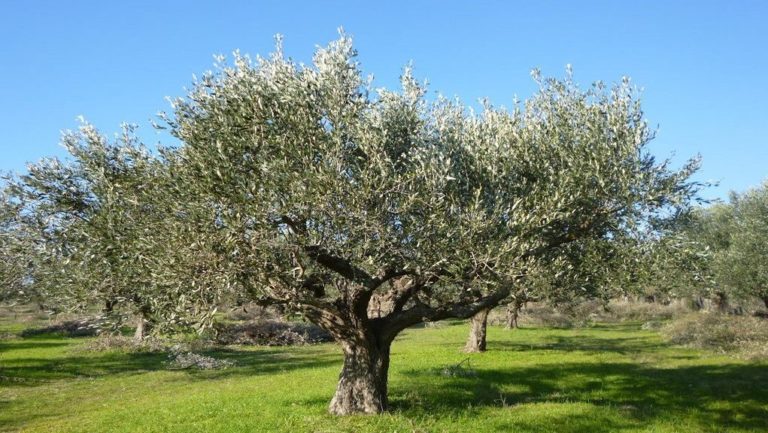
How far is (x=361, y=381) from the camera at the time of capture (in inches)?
826

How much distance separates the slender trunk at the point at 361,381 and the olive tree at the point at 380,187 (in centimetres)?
5

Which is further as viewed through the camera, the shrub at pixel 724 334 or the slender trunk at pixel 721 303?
the slender trunk at pixel 721 303

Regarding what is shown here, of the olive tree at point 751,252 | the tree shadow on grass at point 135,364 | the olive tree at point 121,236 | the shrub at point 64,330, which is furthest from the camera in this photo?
the shrub at point 64,330

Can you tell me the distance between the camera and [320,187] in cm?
1628

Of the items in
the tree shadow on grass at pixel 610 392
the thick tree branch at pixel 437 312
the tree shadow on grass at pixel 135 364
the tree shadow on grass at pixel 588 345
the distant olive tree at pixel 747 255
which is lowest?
the tree shadow on grass at pixel 610 392

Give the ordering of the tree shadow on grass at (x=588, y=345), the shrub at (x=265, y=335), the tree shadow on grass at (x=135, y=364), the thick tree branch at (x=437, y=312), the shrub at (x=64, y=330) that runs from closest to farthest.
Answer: the thick tree branch at (x=437, y=312) → the tree shadow on grass at (x=135, y=364) → the tree shadow on grass at (x=588, y=345) → the shrub at (x=265, y=335) → the shrub at (x=64, y=330)

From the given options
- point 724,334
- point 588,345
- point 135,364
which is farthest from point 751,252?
point 135,364

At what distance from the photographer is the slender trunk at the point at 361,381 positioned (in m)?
20.7

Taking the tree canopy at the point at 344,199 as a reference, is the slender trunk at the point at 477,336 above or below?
below

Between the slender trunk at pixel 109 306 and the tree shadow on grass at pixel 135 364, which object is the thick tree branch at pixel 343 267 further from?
the tree shadow on grass at pixel 135 364

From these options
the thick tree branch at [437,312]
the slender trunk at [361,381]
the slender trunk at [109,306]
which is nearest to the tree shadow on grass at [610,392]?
the slender trunk at [361,381]

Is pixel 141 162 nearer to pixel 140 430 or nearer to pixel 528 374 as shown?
pixel 140 430

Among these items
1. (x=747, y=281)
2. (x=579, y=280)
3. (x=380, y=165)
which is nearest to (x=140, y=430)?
(x=380, y=165)

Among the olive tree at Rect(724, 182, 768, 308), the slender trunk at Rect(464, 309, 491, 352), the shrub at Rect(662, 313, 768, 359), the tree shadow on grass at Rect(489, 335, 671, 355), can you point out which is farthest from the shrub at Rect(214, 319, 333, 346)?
the olive tree at Rect(724, 182, 768, 308)
